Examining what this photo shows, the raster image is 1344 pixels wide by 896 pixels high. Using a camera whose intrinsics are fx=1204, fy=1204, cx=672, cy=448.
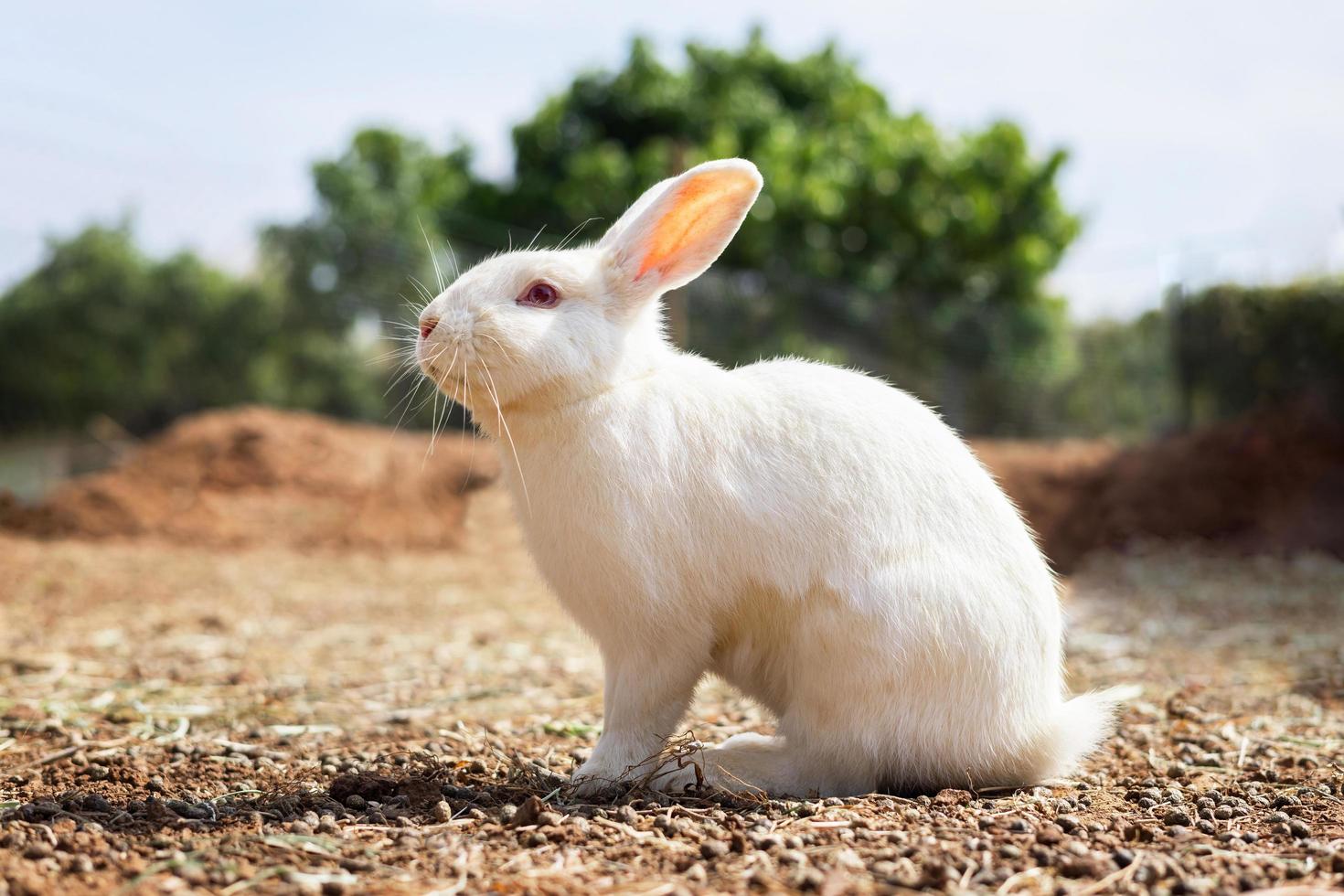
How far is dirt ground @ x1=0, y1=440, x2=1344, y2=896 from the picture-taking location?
2.79 meters

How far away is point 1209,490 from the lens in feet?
45.5

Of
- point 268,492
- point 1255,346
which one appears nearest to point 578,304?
point 268,492

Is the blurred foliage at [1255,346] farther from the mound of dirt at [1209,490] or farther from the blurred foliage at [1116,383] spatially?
the blurred foliage at [1116,383]

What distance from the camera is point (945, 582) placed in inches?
135

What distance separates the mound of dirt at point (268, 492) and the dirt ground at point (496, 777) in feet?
12.6

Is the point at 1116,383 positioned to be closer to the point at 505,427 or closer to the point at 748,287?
the point at 748,287

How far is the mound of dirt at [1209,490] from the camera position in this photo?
1341 centimetres

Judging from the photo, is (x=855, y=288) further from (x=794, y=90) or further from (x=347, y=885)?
(x=347, y=885)

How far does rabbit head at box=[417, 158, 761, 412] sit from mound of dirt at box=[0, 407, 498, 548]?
930cm

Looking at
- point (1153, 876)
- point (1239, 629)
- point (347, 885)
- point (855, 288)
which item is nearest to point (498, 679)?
point (347, 885)

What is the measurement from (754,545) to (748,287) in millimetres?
13744

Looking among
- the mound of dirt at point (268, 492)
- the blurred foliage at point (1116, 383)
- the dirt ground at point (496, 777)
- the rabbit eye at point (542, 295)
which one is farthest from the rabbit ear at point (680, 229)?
the blurred foliage at point (1116, 383)

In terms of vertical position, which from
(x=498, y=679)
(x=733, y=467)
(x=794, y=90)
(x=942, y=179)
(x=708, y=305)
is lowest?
(x=498, y=679)

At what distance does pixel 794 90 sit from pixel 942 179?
507 cm
